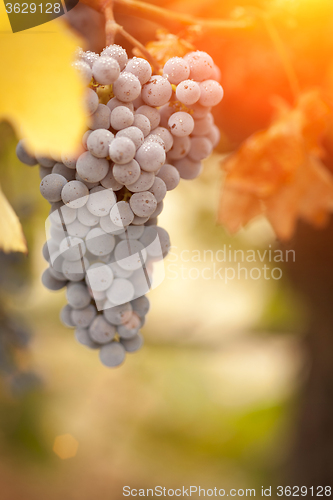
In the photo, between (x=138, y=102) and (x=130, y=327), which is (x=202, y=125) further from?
(x=130, y=327)

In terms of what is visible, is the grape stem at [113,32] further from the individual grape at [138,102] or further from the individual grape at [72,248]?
the individual grape at [72,248]

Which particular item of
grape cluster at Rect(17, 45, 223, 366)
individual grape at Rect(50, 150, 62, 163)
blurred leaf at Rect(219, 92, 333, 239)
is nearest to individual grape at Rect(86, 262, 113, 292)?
grape cluster at Rect(17, 45, 223, 366)

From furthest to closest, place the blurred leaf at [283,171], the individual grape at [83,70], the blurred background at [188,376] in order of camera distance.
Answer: the blurred background at [188,376]
the blurred leaf at [283,171]
the individual grape at [83,70]

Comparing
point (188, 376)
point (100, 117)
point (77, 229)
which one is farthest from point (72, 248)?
point (188, 376)

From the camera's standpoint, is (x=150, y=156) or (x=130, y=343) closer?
(x=150, y=156)

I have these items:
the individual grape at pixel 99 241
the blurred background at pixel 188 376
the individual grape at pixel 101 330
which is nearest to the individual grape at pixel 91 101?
the individual grape at pixel 99 241

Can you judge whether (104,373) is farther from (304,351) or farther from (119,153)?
(119,153)
